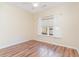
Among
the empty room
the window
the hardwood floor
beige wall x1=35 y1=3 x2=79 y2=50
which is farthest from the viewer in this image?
the window

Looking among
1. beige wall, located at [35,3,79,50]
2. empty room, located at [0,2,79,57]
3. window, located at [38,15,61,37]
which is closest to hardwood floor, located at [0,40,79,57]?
empty room, located at [0,2,79,57]

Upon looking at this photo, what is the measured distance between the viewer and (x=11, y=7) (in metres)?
4.07

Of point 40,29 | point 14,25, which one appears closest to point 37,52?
point 14,25

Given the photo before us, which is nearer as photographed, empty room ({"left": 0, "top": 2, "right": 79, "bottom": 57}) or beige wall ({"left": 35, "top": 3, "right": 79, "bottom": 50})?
empty room ({"left": 0, "top": 2, "right": 79, "bottom": 57})

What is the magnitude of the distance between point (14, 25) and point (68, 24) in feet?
8.79

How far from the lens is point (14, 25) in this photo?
4.32m

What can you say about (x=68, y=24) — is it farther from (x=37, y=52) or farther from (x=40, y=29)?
(x=37, y=52)

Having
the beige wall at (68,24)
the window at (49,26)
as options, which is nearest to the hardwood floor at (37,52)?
the beige wall at (68,24)

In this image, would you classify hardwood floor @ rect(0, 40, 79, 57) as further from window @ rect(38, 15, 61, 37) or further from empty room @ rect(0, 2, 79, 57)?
window @ rect(38, 15, 61, 37)

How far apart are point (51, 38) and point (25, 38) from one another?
5.20 ft

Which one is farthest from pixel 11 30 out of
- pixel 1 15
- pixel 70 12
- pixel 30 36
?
pixel 70 12

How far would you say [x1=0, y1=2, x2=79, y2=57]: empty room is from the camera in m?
3.57

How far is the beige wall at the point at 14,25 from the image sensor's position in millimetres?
3734

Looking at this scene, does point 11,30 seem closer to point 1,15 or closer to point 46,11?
point 1,15
